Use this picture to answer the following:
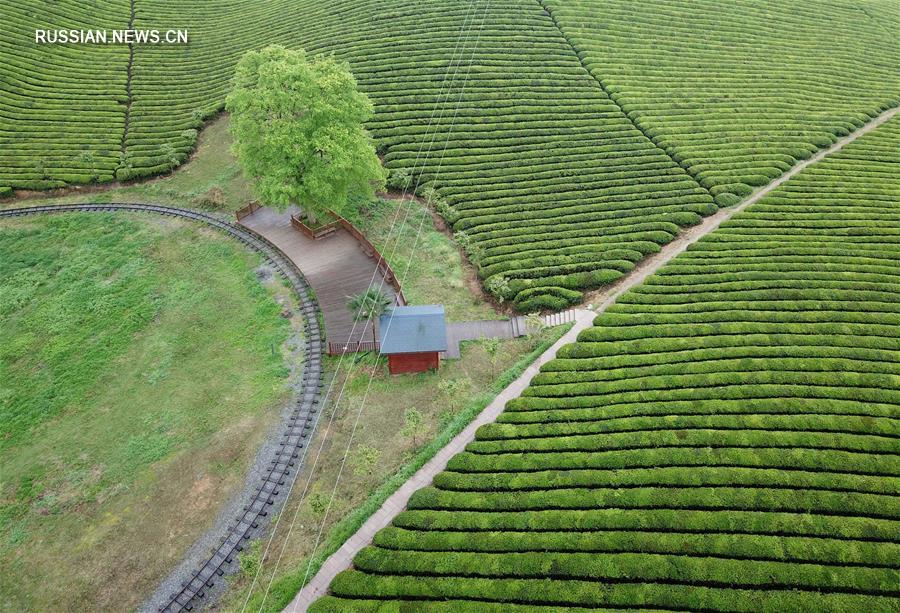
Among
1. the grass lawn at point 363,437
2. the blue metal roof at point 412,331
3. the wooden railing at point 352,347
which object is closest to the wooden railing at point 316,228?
the wooden railing at point 352,347

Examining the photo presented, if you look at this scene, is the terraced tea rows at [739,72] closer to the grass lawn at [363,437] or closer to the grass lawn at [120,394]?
the grass lawn at [363,437]

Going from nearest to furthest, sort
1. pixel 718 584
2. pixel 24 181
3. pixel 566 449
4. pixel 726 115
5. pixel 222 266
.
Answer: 1. pixel 718 584
2. pixel 566 449
3. pixel 222 266
4. pixel 24 181
5. pixel 726 115

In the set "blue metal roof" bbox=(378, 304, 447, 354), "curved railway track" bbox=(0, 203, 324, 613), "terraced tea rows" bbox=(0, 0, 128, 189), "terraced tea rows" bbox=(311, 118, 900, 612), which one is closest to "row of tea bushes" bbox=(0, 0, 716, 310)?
"terraced tea rows" bbox=(0, 0, 128, 189)

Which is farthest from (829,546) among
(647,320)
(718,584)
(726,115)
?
(726,115)

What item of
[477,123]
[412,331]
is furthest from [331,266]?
[477,123]

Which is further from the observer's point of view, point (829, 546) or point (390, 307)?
point (390, 307)

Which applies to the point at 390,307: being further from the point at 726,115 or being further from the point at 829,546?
the point at 726,115

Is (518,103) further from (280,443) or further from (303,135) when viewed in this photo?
(280,443)
